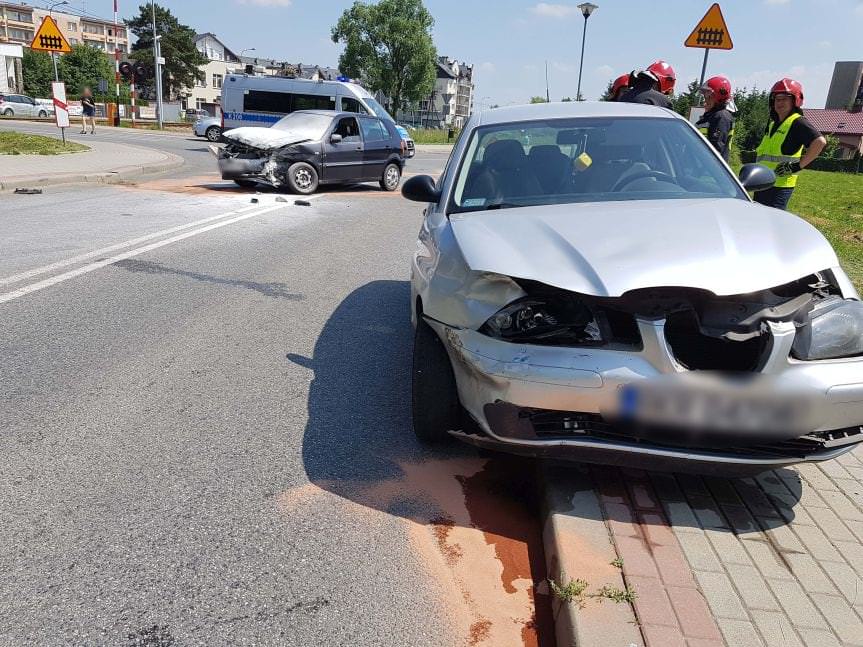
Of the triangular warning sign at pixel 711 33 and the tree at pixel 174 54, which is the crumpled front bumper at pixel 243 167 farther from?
the tree at pixel 174 54

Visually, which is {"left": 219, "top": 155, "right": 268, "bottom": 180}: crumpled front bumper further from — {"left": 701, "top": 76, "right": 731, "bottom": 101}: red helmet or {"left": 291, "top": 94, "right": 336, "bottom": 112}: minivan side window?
{"left": 291, "top": 94, "right": 336, "bottom": 112}: minivan side window

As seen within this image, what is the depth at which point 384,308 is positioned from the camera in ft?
21.0

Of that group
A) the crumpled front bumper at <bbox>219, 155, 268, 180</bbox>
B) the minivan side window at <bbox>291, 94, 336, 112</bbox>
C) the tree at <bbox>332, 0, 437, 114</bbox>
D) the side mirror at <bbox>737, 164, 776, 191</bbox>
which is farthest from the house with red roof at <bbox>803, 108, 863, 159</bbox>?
the side mirror at <bbox>737, 164, 776, 191</bbox>

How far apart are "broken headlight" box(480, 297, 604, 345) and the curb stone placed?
712mm

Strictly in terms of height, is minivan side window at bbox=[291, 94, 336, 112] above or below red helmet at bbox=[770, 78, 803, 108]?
above

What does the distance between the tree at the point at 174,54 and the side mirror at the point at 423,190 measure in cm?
9221

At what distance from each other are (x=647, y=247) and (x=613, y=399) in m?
0.67

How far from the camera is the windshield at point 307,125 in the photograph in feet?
48.9

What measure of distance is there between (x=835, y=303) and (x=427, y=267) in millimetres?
1851

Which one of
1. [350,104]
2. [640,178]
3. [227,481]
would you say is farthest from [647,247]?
[350,104]

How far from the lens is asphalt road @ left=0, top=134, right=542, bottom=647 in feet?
7.83

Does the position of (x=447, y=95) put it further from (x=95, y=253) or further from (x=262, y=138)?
(x=95, y=253)

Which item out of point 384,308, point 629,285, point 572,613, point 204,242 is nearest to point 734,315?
point 629,285

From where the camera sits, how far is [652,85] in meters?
7.77
